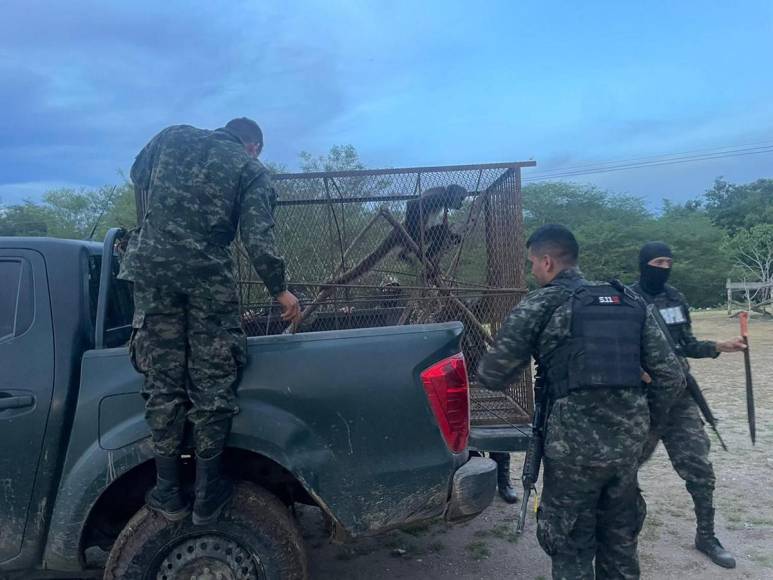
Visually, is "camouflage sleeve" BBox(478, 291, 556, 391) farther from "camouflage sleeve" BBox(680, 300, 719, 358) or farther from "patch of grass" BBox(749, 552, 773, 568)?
"patch of grass" BBox(749, 552, 773, 568)

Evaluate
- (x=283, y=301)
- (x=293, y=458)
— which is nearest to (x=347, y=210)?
(x=283, y=301)

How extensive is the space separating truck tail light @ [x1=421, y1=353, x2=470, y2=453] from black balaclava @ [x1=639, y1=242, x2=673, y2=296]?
1.79 m

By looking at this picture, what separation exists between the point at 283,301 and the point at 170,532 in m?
1.07

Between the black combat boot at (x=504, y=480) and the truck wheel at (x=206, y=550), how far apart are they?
7.23 ft

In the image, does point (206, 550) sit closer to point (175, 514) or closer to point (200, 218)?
point (175, 514)

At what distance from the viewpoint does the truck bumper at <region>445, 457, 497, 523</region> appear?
8.69 feet

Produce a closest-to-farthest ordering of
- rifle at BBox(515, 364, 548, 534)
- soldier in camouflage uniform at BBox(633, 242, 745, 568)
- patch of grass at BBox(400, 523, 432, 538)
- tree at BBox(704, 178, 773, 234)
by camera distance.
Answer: rifle at BBox(515, 364, 548, 534) < soldier in camouflage uniform at BBox(633, 242, 745, 568) < patch of grass at BBox(400, 523, 432, 538) < tree at BBox(704, 178, 773, 234)

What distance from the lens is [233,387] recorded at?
2.53 m

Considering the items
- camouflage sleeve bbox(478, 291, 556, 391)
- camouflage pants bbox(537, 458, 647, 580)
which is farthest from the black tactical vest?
camouflage pants bbox(537, 458, 647, 580)

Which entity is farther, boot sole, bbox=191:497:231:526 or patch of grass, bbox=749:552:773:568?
patch of grass, bbox=749:552:773:568

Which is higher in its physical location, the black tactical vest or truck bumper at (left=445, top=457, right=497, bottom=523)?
the black tactical vest

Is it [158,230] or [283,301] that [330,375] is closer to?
[283,301]

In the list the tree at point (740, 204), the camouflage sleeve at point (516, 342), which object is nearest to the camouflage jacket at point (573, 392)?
→ the camouflage sleeve at point (516, 342)

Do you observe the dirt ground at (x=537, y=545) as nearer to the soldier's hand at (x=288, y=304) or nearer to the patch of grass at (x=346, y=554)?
the patch of grass at (x=346, y=554)
